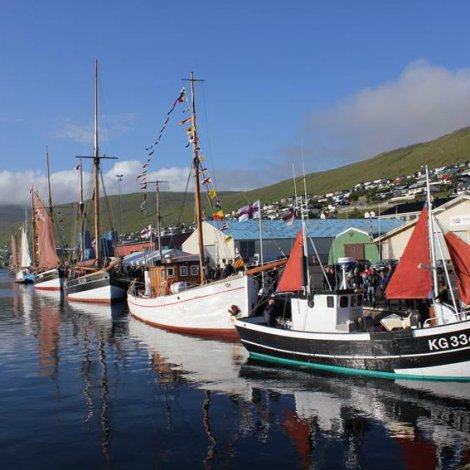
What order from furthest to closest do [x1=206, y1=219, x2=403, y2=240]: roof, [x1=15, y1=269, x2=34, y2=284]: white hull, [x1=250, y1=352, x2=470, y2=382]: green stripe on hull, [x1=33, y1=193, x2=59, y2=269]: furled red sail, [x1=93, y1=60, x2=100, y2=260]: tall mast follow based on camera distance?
1. [x1=15, y1=269, x2=34, y2=284]: white hull
2. [x1=33, y1=193, x2=59, y2=269]: furled red sail
3. [x1=206, y1=219, x2=403, y2=240]: roof
4. [x1=93, y1=60, x2=100, y2=260]: tall mast
5. [x1=250, y1=352, x2=470, y2=382]: green stripe on hull

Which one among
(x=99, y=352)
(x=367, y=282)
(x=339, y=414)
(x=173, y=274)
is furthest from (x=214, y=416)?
(x=173, y=274)

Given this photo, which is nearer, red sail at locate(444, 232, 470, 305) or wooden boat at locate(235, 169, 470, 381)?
wooden boat at locate(235, 169, 470, 381)

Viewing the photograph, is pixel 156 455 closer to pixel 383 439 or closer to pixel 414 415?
pixel 383 439

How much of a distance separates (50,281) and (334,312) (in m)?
74.8

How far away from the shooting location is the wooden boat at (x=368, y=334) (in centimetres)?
2219

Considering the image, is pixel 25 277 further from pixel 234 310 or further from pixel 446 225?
pixel 234 310

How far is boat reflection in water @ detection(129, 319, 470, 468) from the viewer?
51.4 ft

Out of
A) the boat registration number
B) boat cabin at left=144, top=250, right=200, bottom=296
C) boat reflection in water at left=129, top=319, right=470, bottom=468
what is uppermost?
boat cabin at left=144, top=250, right=200, bottom=296

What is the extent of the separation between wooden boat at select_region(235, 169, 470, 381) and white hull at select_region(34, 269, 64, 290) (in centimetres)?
6648

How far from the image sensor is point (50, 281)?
92.6 meters

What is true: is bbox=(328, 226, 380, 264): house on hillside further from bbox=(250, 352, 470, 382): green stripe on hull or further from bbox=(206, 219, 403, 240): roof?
bbox=(250, 352, 470, 382): green stripe on hull

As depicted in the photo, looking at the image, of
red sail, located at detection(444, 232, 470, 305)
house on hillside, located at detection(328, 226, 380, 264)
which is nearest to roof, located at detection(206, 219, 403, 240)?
house on hillside, located at detection(328, 226, 380, 264)

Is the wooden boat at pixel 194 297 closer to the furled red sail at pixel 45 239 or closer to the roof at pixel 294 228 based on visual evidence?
the roof at pixel 294 228

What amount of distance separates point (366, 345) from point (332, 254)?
55277 millimetres
